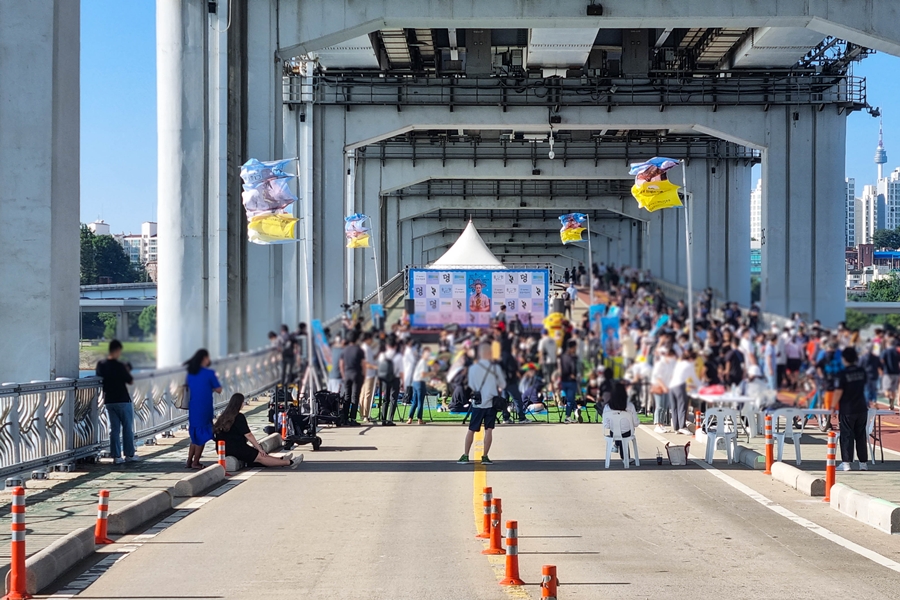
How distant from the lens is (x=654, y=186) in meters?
6.71

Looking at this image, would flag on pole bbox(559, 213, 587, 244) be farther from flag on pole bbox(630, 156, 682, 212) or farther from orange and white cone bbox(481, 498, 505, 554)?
orange and white cone bbox(481, 498, 505, 554)

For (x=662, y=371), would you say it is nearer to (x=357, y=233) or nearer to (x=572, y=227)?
(x=572, y=227)

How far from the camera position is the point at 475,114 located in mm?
41812

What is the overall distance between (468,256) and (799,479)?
13.2 m

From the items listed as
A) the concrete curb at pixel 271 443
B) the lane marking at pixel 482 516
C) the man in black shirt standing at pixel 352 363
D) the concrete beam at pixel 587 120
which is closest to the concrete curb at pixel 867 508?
the lane marking at pixel 482 516

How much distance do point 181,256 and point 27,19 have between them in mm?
11169

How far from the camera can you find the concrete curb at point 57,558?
11.2 meters

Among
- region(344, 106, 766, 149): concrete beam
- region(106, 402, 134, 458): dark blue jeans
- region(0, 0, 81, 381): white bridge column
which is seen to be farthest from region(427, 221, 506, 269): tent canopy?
region(106, 402, 134, 458): dark blue jeans

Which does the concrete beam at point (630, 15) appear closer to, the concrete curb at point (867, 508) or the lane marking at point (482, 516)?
the concrete curb at point (867, 508)

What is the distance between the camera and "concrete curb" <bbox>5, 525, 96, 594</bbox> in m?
11.2

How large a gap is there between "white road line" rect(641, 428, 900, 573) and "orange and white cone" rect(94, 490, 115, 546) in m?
6.14

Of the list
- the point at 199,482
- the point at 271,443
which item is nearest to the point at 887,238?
the point at 199,482

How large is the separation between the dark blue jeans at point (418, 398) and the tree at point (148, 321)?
1717 mm

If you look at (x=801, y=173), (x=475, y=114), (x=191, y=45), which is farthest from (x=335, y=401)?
(x=475, y=114)
